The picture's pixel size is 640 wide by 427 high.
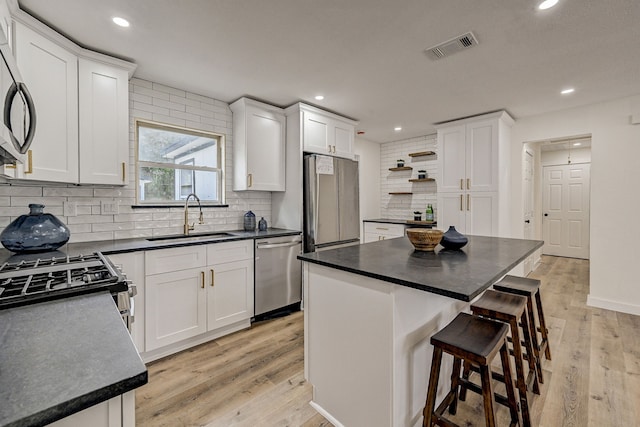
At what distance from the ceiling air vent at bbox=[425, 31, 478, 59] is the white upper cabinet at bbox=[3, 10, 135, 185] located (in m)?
2.47

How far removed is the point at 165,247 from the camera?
93.7 inches

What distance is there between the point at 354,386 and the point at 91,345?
50.8 inches

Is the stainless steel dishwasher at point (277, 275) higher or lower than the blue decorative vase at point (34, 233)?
lower

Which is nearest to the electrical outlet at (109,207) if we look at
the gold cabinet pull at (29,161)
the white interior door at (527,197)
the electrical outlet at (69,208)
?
the electrical outlet at (69,208)

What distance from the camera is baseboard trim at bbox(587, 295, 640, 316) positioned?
128 inches

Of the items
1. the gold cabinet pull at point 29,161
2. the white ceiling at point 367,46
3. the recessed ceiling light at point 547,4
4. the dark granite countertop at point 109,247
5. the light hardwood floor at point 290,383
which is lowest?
the light hardwood floor at point 290,383

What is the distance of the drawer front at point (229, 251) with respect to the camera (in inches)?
105

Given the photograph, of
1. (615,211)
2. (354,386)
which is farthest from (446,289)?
(615,211)

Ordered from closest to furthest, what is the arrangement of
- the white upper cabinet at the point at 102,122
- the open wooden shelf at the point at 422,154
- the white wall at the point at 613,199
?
the white upper cabinet at the point at 102,122 → the white wall at the point at 613,199 → the open wooden shelf at the point at 422,154

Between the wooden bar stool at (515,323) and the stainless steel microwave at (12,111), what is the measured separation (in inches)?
94.0

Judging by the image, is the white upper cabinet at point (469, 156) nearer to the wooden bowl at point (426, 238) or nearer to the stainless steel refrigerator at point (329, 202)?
the stainless steel refrigerator at point (329, 202)

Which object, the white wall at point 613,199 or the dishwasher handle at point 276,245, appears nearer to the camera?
the dishwasher handle at point 276,245

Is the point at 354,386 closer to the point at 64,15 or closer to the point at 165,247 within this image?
the point at 165,247

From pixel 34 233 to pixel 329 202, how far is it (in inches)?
103
